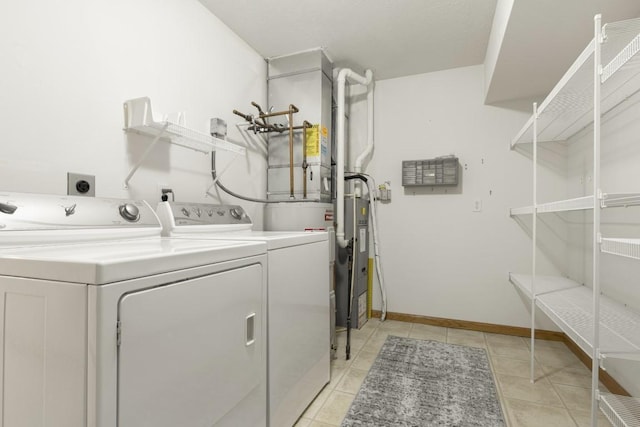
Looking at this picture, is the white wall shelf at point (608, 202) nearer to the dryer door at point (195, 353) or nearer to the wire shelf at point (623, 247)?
the wire shelf at point (623, 247)

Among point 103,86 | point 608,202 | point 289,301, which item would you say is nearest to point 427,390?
point 289,301

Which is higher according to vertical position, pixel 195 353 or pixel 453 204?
pixel 453 204

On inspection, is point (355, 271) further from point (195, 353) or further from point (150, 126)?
point (195, 353)

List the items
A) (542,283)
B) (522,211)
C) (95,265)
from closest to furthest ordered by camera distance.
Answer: (95,265) < (522,211) < (542,283)

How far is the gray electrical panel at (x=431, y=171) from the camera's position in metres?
2.96

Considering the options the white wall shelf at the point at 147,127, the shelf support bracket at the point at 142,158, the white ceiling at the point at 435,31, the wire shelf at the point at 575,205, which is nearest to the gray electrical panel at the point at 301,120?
the white ceiling at the point at 435,31

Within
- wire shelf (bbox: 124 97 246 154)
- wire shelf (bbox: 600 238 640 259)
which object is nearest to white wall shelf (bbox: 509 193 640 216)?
wire shelf (bbox: 600 238 640 259)

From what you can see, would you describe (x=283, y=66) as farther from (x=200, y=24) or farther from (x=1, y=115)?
(x=1, y=115)

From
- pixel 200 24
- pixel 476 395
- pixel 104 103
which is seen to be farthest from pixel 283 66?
pixel 476 395

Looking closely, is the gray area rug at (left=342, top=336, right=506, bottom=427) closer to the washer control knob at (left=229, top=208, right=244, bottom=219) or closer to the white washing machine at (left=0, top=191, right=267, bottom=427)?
the white washing machine at (left=0, top=191, right=267, bottom=427)

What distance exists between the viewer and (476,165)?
3049 millimetres

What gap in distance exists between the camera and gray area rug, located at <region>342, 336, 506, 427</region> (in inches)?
66.5

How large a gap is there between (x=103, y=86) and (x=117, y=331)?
1.36 meters

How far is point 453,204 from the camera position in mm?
3113
